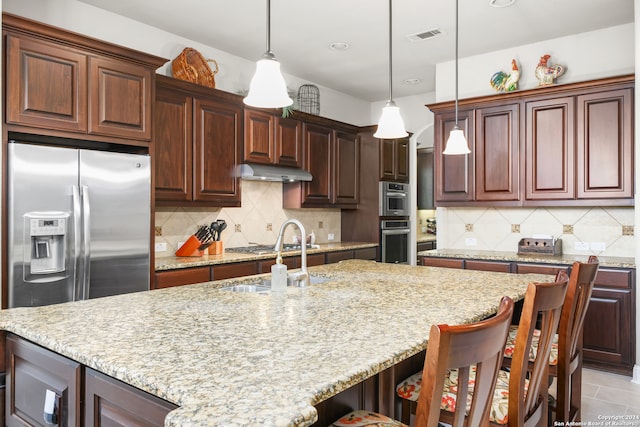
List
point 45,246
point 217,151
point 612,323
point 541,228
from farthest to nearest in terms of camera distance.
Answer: point 541,228 < point 217,151 < point 612,323 < point 45,246

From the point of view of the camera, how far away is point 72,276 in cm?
278

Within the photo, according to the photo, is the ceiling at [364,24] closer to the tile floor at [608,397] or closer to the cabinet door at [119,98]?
the cabinet door at [119,98]

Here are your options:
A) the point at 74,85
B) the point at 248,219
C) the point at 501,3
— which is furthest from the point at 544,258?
the point at 74,85

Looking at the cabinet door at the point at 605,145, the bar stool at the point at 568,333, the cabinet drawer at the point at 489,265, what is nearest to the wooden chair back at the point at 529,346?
the bar stool at the point at 568,333

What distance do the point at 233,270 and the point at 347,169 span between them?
2.27m

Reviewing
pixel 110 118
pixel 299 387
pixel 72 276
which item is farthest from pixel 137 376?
pixel 110 118

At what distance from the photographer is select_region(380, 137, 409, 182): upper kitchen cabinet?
18.3ft

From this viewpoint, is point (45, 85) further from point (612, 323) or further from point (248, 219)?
point (612, 323)

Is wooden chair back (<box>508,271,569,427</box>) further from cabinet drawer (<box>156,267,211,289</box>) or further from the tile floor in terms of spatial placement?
cabinet drawer (<box>156,267,211,289</box>)

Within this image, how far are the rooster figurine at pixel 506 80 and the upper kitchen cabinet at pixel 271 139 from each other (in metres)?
2.00

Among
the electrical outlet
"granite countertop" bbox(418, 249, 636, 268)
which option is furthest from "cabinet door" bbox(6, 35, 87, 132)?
the electrical outlet

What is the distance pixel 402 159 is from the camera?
19.4ft

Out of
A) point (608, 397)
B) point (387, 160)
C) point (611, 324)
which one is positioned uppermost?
point (387, 160)

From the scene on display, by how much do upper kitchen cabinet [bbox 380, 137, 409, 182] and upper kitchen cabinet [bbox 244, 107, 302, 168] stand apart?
1.22 meters
